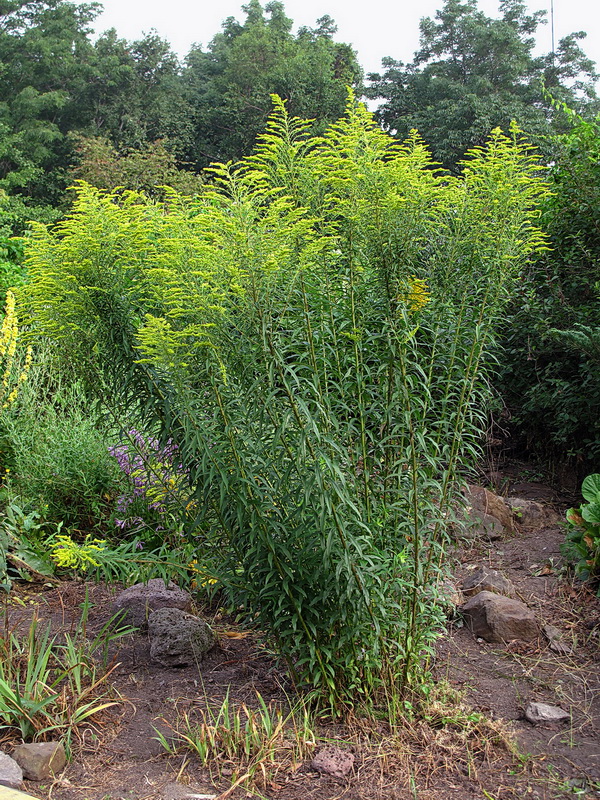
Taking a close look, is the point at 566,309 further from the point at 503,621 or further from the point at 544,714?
the point at 544,714

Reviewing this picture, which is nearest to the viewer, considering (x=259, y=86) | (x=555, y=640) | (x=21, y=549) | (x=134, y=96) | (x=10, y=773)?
(x=10, y=773)

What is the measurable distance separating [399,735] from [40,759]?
58.7 inches

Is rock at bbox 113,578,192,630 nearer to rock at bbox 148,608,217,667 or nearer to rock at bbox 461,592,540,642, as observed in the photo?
rock at bbox 148,608,217,667

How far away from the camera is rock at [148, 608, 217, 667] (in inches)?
145

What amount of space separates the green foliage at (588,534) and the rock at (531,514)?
796mm

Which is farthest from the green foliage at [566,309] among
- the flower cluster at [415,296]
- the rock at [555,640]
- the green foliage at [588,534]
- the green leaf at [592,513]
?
the flower cluster at [415,296]

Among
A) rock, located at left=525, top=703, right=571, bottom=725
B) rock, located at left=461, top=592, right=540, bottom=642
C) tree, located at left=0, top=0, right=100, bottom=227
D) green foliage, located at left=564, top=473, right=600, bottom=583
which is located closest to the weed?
rock, located at left=525, top=703, right=571, bottom=725

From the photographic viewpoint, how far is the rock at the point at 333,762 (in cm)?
276

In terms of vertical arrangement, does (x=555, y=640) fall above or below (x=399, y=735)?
above

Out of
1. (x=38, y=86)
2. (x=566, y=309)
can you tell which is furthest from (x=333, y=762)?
(x=38, y=86)

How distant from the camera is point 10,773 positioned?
8.83 ft

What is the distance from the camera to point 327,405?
277cm

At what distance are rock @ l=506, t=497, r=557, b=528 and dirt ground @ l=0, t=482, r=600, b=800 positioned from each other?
1.24 meters

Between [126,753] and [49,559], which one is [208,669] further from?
[49,559]
